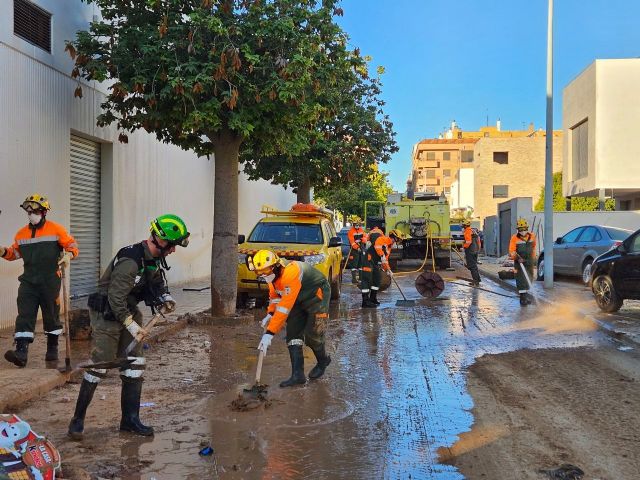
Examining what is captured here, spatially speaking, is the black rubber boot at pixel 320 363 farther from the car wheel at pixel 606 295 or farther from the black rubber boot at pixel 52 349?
the car wheel at pixel 606 295

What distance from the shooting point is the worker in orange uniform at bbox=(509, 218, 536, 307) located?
12.9m

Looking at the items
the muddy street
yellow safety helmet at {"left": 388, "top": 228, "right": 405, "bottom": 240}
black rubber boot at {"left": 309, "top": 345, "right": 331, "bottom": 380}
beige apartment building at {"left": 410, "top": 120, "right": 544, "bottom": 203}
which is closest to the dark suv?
the muddy street

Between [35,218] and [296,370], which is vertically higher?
[35,218]

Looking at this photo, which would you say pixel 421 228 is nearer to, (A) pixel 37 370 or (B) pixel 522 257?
(B) pixel 522 257

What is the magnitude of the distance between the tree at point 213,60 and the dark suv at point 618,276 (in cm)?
557

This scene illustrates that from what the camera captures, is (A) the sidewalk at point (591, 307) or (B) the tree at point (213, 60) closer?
(B) the tree at point (213, 60)

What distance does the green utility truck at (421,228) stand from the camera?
75.8 ft

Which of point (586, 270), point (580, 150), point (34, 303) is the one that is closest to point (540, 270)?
point (586, 270)

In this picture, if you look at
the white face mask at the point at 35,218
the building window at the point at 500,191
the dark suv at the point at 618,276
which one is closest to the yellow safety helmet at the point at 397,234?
the dark suv at the point at 618,276

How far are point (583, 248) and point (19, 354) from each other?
552 inches

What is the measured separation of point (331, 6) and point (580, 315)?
22.0 feet

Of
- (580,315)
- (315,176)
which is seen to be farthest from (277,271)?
(315,176)

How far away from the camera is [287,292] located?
5.94 metres

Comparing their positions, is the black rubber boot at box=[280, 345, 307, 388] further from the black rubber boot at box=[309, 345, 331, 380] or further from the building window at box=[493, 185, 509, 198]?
the building window at box=[493, 185, 509, 198]
